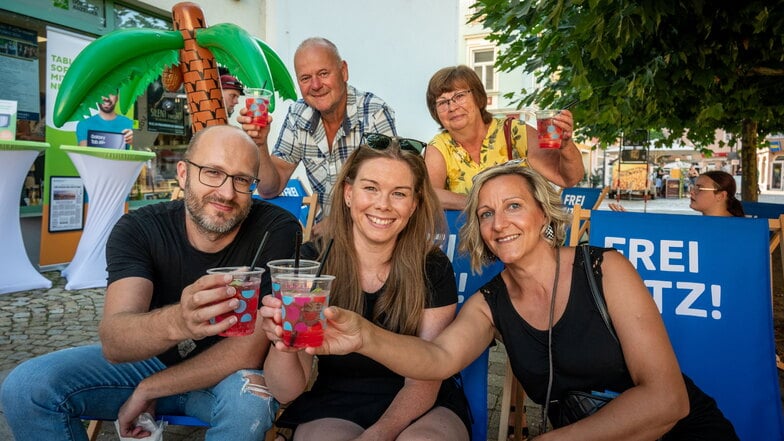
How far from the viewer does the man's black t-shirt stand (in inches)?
86.2

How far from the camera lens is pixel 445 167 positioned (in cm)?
347

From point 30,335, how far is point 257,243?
3363mm

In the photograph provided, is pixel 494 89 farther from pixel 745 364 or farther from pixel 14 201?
pixel 745 364

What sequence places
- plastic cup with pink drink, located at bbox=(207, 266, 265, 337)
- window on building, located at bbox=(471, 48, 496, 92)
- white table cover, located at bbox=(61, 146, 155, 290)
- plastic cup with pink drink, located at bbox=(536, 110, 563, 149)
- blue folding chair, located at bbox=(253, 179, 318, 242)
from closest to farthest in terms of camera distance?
1. plastic cup with pink drink, located at bbox=(207, 266, 265, 337)
2. plastic cup with pink drink, located at bbox=(536, 110, 563, 149)
3. blue folding chair, located at bbox=(253, 179, 318, 242)
4. white table cover, located at bbox=(61, 146, 155, 290)
5. window on building, located at bbox=(471, 48, 496, 92)

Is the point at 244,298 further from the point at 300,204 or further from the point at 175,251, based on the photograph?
the point at 300,204

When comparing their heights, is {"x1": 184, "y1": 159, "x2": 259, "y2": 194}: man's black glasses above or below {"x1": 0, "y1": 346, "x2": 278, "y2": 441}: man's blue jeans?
above

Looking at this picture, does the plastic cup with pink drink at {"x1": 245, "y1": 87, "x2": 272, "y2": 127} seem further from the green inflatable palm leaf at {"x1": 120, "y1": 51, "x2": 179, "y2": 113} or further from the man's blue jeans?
the man's blue jeans

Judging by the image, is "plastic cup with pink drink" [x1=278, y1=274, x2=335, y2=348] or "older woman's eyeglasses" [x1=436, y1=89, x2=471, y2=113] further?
"older woman's eyeglasses" [x1=436, y1=89, x2=471, y2=113]

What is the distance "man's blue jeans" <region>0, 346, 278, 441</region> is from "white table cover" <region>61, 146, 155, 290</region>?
14.6 feet

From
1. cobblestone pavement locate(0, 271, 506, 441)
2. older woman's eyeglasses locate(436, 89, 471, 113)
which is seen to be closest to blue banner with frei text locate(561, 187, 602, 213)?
cobblestone pavement locate(0, 271, 506, 441)

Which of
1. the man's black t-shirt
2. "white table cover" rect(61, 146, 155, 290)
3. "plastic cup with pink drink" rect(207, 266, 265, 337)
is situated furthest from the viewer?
"white table cover" rect(61, 146, 155, 290)

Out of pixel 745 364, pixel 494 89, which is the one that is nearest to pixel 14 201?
pixel 745 364

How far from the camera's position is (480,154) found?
135 inches

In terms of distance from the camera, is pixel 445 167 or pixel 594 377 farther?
pixel 445 167
